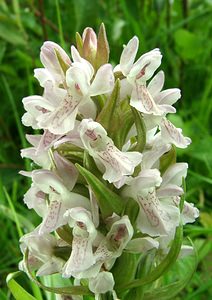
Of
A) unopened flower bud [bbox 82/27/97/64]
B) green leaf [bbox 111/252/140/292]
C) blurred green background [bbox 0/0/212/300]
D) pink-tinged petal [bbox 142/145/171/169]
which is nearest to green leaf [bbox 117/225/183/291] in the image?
green leaf [bbox 111/252/140/292]

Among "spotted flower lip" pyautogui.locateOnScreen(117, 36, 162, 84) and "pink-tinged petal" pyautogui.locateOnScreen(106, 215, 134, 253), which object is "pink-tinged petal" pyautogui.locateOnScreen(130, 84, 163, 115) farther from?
"pink-tinged petal" pyautogui.locateOnScreen(106, 215, 134, 253)

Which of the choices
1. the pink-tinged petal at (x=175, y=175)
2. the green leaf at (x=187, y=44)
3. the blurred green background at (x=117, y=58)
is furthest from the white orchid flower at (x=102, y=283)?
the green leaf at (x=187, y=44)

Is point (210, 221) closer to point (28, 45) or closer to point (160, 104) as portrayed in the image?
point (160, 104)

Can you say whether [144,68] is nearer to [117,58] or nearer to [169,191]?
[169,191]

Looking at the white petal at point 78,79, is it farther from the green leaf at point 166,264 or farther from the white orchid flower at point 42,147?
the green leaf at point 166,264

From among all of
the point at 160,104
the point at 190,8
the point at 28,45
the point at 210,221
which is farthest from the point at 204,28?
the point at 160,104

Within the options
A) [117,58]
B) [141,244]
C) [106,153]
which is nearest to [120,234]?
[141,244]
